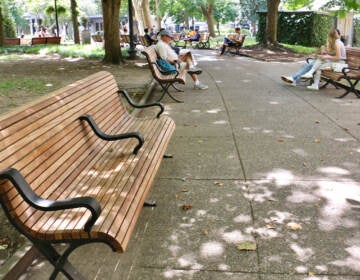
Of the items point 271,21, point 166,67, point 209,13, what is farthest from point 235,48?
point 209,13

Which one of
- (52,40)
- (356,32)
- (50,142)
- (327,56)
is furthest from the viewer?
(52,40)

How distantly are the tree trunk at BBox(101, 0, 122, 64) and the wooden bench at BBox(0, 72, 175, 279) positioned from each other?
1100cm

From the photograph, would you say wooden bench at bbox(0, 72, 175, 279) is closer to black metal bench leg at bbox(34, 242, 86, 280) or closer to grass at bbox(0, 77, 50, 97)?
black metal bench leg at bbox(34, 242, 86, 280)

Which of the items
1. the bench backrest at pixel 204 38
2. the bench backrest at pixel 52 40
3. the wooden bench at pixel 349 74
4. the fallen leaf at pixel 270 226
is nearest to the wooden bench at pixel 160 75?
the wooden bench at pixel 349 74

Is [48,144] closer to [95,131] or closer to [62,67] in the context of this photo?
[95,131]

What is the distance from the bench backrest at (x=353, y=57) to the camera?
9.88 metres

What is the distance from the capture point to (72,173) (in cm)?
341

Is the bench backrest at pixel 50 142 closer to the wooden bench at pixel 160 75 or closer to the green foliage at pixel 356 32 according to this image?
the wooden bench at pixel 160 75

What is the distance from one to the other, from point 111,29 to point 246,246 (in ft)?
43.0

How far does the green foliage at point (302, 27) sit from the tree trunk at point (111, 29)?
1413cm

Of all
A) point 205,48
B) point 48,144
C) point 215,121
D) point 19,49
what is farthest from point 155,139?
point 205,48

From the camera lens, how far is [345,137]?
247 inches

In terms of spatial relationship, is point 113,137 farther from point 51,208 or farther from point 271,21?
point 271,21

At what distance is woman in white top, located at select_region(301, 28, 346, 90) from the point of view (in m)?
9.81
